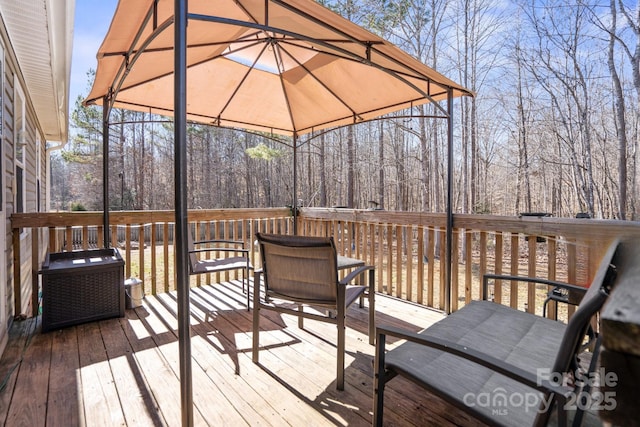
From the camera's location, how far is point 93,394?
1.97m

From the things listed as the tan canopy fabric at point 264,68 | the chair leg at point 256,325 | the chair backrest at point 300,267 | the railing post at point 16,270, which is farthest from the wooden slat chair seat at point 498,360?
the railing post at point 16,270

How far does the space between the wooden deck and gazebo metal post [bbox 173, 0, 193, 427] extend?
454mm

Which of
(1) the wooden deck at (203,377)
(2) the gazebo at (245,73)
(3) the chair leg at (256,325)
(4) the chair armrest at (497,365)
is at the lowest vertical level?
(1) the wooden deck at (203,377)

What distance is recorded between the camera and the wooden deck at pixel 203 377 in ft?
5.91

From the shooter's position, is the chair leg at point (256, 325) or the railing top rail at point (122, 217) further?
the railing top rail at point (122, 217)

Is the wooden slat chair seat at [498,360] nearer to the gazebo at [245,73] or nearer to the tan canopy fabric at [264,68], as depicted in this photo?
the gazebo at [245,73]

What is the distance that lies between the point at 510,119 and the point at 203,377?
1169 centimetres

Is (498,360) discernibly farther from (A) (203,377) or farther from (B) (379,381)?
(A) (203,377)

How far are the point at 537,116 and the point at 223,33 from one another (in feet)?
34.5

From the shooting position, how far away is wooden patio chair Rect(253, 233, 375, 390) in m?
2.14

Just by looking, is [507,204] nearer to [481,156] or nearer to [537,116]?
[481,156]

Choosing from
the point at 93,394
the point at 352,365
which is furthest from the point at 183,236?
the point at 352,365

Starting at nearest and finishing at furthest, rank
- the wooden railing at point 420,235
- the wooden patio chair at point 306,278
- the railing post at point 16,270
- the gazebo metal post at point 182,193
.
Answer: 1. the gazebo metal post at point 182,193
2. the wooden patio chair at point 306,278
3. the wooden railing at point 420,235
4. the railing post at point 16,270

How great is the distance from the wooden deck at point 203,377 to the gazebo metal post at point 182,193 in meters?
0.45
